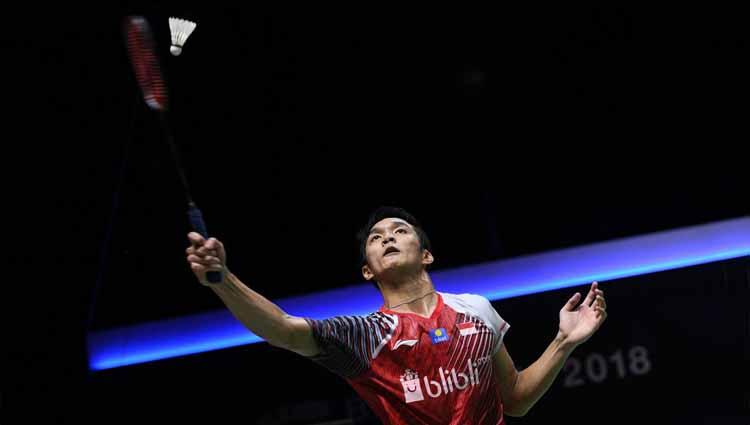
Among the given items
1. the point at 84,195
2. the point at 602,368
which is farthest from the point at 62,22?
the point at 602,368

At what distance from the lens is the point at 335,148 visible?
5125 mm

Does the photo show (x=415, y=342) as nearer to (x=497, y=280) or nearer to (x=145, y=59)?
(x=145, y=59)

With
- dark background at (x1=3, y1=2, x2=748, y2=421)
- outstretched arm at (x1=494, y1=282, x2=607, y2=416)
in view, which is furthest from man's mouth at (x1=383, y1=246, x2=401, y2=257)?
dark background at (x1=3, y1=2, x2=748, y2=421)

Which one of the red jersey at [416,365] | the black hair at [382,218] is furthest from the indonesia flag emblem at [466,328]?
the black hair at [382,218]

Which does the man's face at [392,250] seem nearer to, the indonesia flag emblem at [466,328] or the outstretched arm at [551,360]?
the indonesia flag emblem at [466,328]

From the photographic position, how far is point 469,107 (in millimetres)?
5113

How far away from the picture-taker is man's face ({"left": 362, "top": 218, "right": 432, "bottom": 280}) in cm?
277

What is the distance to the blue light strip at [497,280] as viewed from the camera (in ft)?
14.4

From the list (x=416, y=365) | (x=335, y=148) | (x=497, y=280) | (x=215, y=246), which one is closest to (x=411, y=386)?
(x=416, y=365)

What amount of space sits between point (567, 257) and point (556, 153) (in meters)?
0.75

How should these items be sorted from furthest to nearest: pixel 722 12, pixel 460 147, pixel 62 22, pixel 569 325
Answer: pixel 460 147
pixel 722 12
pixel 62 22
pixel 569 325

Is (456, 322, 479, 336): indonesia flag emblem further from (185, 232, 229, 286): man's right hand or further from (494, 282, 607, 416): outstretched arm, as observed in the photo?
(185, 232, 229, 286): man's right hand

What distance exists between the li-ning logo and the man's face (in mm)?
365

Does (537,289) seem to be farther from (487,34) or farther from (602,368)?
(487,34)
